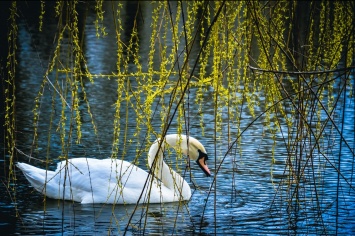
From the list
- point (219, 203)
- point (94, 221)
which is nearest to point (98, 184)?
point (94, 221)

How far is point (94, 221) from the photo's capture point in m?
8.34

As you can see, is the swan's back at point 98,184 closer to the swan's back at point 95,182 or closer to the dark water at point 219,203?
the swan's back at point 95,182

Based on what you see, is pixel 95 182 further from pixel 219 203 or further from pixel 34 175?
pixel 219 203

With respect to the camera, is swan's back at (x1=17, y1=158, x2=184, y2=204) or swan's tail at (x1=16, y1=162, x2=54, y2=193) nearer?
swan's tail at (x1=16, y1=162, x2=54, y2=193)

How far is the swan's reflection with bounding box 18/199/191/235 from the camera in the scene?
310 inches

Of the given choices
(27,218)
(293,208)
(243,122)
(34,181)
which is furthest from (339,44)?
(243,122)

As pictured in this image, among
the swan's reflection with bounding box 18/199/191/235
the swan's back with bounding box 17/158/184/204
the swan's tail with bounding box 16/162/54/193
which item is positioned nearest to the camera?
the swan's reflection with bounding box 18/199/191/235

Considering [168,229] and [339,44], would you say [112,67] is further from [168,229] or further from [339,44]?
[339,44]

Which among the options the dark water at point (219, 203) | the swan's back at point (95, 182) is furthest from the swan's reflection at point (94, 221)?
the swan's back at point (95, 182)

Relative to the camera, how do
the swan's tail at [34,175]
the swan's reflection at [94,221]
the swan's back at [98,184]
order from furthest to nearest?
1. the swan's back at [98,184]
2. the swan's tail at [34,175]
3. the swan's reflection at [94,221]

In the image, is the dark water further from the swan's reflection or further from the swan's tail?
the swan's tail

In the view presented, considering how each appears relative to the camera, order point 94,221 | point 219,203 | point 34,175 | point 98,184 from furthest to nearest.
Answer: point 98,184 < point 34,175 < point 219,203 < point 94,221

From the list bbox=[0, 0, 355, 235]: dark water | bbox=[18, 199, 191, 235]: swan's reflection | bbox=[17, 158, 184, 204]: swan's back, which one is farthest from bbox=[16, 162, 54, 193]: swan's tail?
bbox=[18, 199, 191, 235]: swan's reflection

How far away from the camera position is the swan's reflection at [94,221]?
7863 mm
